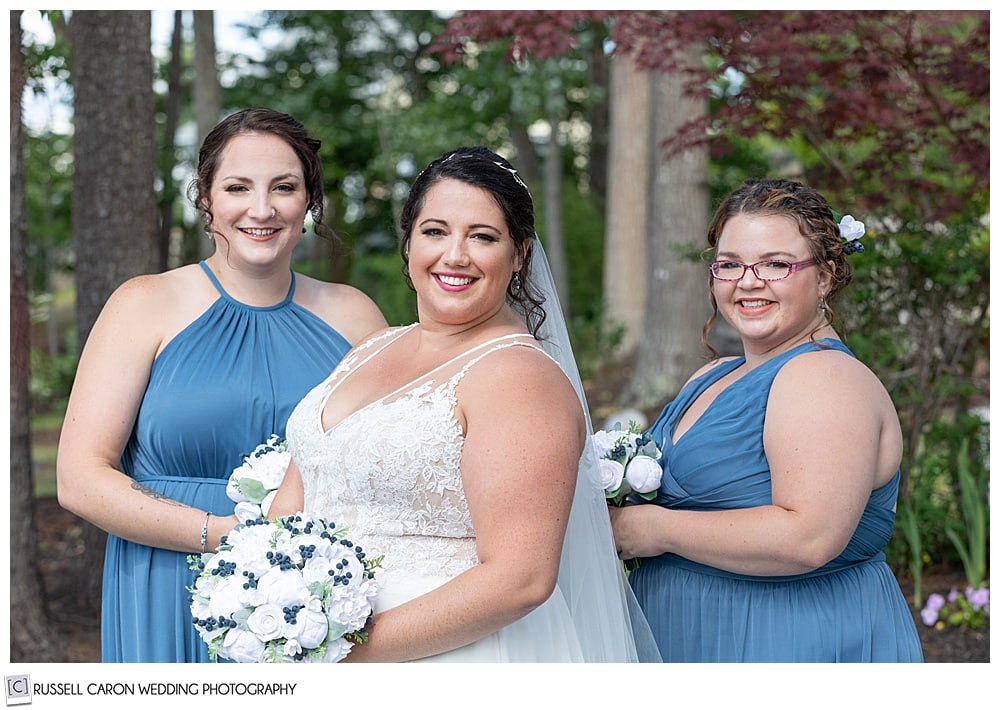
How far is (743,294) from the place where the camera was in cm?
278

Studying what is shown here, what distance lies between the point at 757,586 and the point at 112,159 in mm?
4388

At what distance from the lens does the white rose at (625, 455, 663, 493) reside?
2.88 meters

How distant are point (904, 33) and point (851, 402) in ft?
14.3

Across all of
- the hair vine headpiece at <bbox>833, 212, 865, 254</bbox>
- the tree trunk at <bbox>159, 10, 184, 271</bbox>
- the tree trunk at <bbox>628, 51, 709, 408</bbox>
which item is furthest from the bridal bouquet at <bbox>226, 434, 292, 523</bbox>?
the tree trunk at <bbox>628, 51, 709, 408</bbox>

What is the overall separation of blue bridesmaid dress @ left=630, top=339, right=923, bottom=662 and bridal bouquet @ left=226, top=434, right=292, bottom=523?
3.62 ft

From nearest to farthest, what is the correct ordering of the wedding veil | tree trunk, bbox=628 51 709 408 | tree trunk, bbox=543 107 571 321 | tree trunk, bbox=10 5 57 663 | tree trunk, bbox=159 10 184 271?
the wedding veil → tree trunk, bbox=10 5 57 663 → tree trunk, bbox=159 10 184 271 → tree trunk, bbox=628 51 709 408 → tree trunk, bbox=543 107 571 321

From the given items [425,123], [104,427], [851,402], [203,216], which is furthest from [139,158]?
[425,123]

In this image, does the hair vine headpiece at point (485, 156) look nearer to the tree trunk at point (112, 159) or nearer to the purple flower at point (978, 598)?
the tree trunk at point (112, 159)

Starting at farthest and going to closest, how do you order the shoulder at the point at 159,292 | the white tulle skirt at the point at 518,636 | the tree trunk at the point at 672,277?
the tree trunk at the point at 672,277, the shoulder at the point at 159,292, the white tulle skirt at the point at 518,636

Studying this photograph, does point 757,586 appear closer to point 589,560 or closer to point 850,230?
point 589,560

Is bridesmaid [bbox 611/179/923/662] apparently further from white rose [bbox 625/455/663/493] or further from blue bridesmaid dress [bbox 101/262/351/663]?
blue bridesmaid dress [bbox 101/262/351/663]

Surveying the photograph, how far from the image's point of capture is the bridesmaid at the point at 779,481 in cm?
254

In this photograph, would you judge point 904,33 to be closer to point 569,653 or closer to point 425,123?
point 569,653
